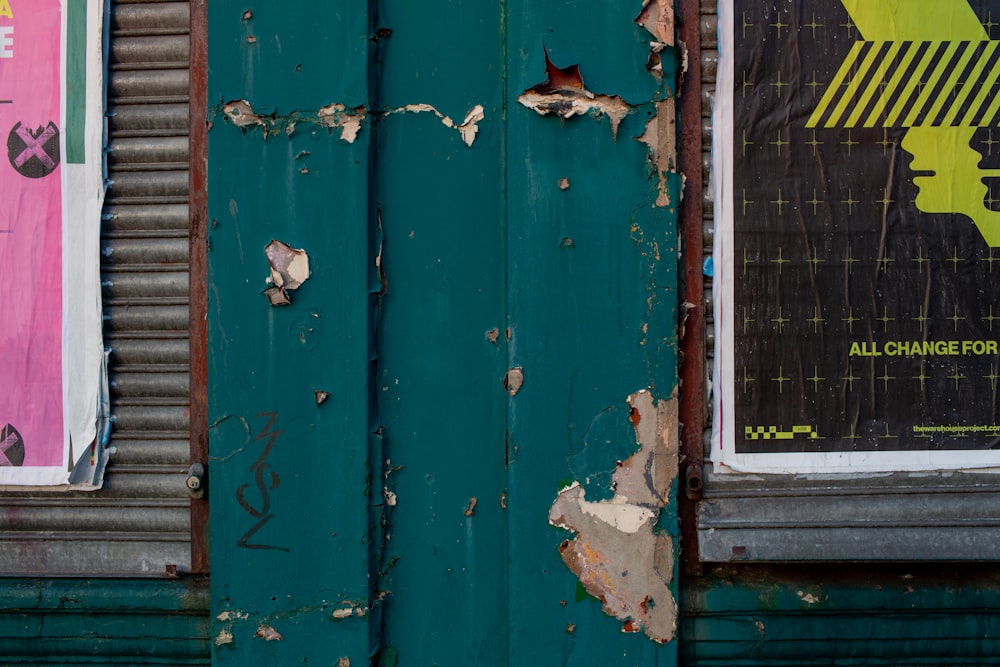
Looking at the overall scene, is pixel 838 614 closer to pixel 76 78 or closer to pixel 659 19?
pixel 659 19

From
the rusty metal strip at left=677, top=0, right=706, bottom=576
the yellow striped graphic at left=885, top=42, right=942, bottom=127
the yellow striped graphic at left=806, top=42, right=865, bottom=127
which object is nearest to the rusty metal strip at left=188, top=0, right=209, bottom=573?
the rusty metal strip at left=677, top=0, right=706, bottom=576

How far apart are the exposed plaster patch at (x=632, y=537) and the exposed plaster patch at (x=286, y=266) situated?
1097 mm

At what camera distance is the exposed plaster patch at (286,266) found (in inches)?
83.0

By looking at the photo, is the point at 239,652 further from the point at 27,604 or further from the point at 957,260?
the point at 957,260

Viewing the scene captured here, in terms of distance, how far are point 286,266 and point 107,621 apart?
1382 millimetres

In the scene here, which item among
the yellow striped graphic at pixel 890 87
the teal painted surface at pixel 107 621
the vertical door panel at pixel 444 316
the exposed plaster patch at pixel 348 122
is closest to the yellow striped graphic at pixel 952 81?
the yellow striped graphic at pixel 890 87

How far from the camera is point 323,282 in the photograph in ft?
6.92

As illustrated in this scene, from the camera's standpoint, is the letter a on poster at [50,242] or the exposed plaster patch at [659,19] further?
the letter a on poster at [50,242]

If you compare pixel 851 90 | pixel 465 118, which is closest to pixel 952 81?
pixel 851 90

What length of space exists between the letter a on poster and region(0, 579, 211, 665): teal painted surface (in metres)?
0.38

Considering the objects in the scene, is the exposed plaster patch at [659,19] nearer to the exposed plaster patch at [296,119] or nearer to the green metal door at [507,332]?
the green metal door at [507,332]

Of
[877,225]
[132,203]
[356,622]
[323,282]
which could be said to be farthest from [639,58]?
[356,622]

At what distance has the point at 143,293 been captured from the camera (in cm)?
224

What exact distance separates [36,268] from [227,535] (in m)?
1.11
